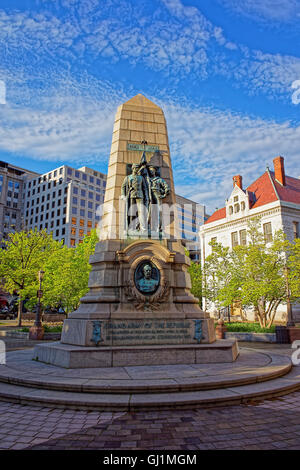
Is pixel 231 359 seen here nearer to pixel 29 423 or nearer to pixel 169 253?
pixel 169 253

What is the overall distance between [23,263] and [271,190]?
31685mm

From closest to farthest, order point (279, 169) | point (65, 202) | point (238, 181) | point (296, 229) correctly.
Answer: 1. point (296, 229)
2. point (279, 169)
3. point (238, 181)
4. point (65, 202)

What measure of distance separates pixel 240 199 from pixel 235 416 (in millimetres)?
41289

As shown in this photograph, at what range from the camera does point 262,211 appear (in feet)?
133

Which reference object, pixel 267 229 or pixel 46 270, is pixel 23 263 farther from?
pixel 267 229

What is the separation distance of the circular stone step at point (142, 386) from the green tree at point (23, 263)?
2166 centimetres

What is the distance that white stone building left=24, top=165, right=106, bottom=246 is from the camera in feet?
281

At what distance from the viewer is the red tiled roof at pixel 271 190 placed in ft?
135

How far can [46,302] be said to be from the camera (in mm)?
26969

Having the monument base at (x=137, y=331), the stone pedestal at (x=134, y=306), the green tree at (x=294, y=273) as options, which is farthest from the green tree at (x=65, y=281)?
the monument base at (x=137, y=331)

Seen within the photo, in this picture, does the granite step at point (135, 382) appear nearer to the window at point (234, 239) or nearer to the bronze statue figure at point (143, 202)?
the bronze statue figure at point (143, 202)

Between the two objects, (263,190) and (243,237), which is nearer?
(243,237)

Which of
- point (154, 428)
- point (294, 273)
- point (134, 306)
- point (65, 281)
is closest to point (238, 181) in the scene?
point (294, 273)

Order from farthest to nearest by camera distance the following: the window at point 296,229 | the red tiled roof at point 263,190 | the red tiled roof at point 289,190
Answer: the red tiled roof at point 263,190, the red tiled roof at point 289,190, the window at point 296,229
